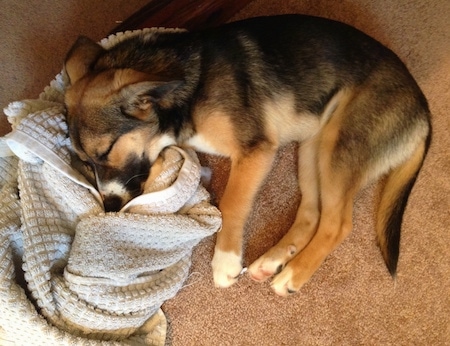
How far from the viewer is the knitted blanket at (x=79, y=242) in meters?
1.75

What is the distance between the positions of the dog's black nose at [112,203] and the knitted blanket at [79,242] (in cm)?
4

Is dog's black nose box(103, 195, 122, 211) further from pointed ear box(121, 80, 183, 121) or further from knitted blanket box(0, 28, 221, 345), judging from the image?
pointed ear box(121, 80, 183, 121)

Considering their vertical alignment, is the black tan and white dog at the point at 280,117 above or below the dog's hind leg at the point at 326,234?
above

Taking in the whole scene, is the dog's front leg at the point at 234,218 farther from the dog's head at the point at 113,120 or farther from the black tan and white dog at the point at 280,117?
the dog's head at the point at 113,120

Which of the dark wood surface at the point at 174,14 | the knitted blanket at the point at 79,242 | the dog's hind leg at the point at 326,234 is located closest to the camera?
the knitted blanket at the point at 79,242

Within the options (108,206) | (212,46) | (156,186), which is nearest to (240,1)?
(212,46)

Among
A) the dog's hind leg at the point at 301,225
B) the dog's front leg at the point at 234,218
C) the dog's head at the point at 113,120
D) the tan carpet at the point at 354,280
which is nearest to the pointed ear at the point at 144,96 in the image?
the dog's head at the point at 113,120

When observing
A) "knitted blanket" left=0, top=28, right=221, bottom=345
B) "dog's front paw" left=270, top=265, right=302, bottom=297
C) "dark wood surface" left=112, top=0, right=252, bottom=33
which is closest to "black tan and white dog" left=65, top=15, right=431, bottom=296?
"dog's front paw" left=270, top=265, right=302, bottom=297

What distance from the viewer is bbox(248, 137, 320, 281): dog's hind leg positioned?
78.3 inches

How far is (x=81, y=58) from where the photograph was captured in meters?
1.82

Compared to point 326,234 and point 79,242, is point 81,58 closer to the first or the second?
point 79,242

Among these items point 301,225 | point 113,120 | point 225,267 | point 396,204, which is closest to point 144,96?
point 113,120

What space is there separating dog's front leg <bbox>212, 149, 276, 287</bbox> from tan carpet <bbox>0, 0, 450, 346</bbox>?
0.13 meters

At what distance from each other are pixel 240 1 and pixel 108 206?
121 centimetres
